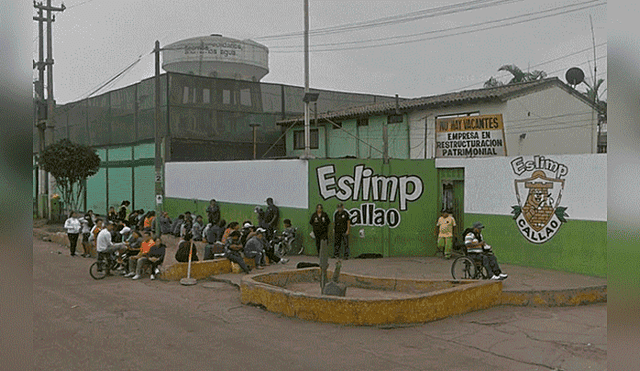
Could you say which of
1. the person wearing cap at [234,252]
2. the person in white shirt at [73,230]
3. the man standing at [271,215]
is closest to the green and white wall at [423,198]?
the man standing at [271,215]

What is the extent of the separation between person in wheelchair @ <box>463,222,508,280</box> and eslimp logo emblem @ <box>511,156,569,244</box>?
2.44 meters

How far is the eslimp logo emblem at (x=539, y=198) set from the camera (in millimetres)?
12836

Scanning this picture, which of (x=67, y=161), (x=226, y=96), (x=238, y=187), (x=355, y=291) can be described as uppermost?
(x=226, y=96)

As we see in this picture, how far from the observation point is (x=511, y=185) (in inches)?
542

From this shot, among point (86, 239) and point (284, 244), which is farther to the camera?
point (86, 239)

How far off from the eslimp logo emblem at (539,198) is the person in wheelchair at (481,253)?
2436 mm

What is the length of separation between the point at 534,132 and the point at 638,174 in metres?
20.8

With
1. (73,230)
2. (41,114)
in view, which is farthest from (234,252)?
(41,114)

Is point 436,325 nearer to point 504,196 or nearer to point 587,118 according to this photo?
point 504,196

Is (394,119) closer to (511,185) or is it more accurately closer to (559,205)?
(511,185)

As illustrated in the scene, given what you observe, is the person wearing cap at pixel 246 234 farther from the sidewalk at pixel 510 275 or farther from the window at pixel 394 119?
the window at pixel 394 119

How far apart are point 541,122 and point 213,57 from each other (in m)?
18.3

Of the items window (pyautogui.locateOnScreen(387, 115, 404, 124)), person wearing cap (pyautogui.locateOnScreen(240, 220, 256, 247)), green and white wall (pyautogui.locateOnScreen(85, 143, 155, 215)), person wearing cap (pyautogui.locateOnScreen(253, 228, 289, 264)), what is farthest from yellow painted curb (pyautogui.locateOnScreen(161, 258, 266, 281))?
green and white wall (pyautogui.locateOnScreen(85, 143, 155, 215))

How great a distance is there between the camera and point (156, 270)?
1331cm
